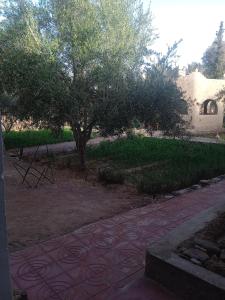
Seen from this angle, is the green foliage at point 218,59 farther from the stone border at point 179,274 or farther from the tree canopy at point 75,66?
the stone border at point 179,274

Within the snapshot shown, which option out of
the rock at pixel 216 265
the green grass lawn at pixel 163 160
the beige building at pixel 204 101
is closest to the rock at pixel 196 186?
the green grass lawn at pixel 163 160

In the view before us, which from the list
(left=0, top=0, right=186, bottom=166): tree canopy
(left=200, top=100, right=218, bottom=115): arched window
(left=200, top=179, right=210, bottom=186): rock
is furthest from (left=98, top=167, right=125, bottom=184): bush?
(left=200, top=100, right=218, bottom=115): arched window

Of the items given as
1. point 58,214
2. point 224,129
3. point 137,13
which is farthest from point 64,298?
point 224,129

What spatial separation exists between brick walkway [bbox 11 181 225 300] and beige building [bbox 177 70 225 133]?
13.8 m

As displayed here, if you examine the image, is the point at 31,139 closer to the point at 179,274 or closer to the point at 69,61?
the point at 69,61

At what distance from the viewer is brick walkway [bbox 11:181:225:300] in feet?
10.2

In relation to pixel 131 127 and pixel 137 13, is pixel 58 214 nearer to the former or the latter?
pixel 131 127

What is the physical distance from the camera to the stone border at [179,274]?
2666 mm

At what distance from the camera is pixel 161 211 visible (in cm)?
538

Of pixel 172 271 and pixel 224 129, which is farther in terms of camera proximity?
pixel 224 129

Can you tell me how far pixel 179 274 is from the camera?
2.87 meters

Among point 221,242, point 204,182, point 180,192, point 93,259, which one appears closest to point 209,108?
point 204,182

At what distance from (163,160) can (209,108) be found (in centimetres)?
1231

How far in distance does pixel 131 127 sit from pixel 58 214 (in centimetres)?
368
